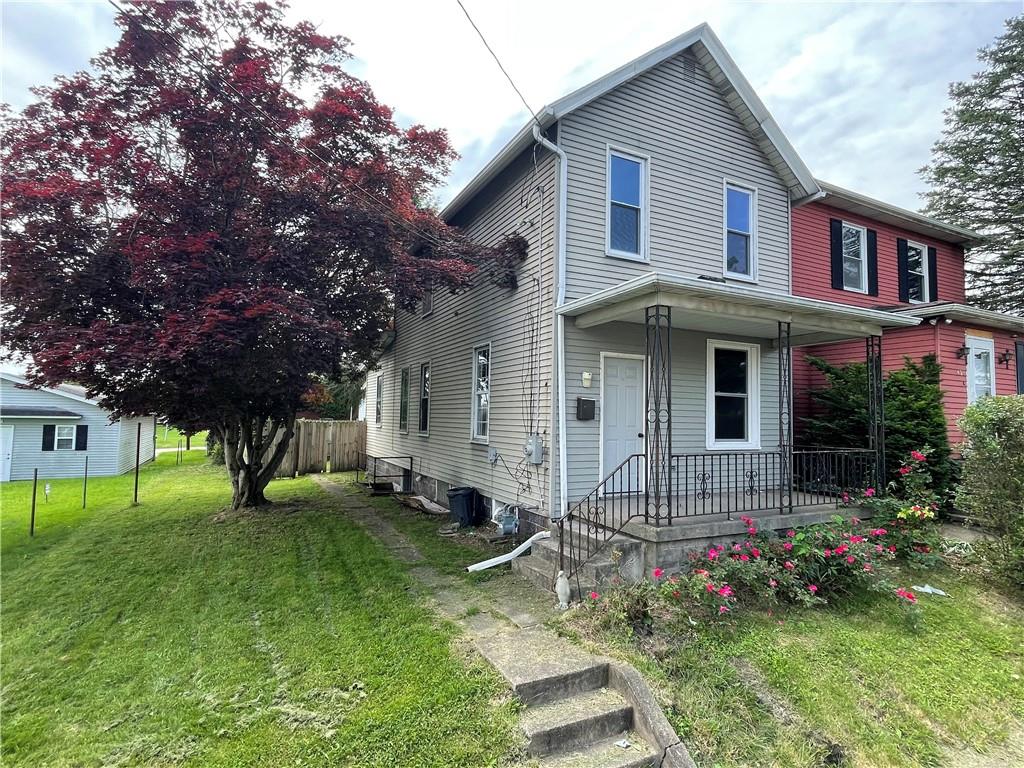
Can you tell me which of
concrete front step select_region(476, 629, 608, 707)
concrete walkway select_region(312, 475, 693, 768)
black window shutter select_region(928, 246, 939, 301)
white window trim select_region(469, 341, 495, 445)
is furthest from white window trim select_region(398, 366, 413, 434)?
black window shutter select_region(928, 246, 939, 301)

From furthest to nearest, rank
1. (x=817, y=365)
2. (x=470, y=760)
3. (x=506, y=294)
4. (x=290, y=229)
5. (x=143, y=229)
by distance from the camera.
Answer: (x=817, y=365) → (x=506, y=294) → (x=290, y=229) → (x=143, y=229) → (x=470, y=760)

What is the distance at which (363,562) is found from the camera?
6.73m

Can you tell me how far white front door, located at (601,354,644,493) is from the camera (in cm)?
704

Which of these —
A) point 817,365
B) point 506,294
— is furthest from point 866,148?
point 506,294

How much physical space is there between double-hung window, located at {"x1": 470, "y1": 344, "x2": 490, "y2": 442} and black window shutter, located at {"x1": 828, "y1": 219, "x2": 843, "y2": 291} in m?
7.74

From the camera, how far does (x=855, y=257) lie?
1102 cm

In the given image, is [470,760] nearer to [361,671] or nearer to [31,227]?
[361,671]

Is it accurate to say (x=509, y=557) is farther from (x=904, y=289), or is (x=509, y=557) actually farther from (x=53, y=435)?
(x=53, y=435)

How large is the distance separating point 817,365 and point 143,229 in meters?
10.7

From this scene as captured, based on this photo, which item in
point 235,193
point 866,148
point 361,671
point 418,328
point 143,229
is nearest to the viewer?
point 361,671

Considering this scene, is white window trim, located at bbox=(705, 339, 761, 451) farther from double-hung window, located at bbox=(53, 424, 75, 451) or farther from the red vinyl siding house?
double-hung window, located at bbox=(53, 424, 75, 451)

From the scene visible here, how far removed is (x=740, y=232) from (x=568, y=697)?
781 centimetres

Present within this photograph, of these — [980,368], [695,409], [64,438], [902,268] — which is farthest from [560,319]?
[64,438]

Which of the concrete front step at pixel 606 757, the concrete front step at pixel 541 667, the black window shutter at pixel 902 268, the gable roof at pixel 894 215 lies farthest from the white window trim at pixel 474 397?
the black window shutter at pixel 902 268
